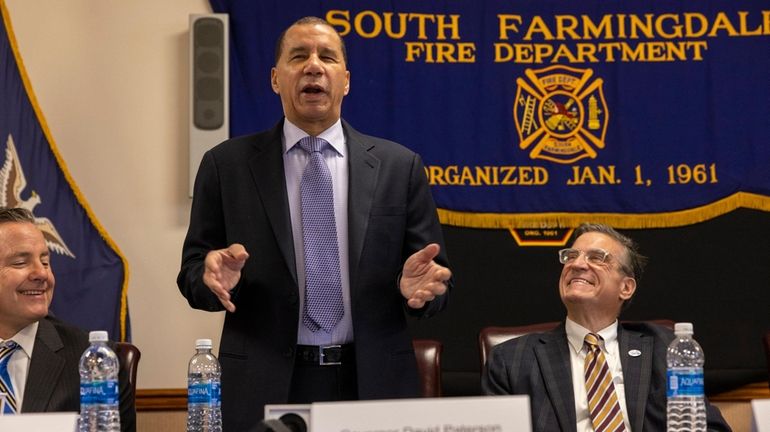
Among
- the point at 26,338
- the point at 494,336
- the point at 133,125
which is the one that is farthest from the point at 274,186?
the point at 133,125

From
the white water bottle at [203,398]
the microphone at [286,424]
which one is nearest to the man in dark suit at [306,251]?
the white water bottle at [203,398]

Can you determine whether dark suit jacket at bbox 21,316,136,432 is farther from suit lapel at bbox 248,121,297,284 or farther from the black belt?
suit lapel at bbox 248,121,297,284

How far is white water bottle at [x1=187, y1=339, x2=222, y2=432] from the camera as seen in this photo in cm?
229

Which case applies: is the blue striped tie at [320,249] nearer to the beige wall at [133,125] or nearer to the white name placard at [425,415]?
the white name placard at [425,415]

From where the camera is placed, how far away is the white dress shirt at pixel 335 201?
261cm

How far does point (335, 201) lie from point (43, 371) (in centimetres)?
94

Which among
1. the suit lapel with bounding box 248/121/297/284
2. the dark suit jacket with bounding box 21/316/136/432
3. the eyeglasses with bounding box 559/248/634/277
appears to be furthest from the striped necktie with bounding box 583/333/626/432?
the dark suit jacket with bounding box 21/316/136/432

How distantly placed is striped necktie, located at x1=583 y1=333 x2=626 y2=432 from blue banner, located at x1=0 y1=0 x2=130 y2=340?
2639mm

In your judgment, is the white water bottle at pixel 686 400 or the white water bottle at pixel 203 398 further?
the white water bottle at pixel 203 398

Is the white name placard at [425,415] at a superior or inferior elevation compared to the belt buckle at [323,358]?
inferior

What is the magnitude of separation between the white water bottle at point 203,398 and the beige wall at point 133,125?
9.14ft

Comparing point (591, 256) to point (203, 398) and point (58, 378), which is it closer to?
point (203, 398)

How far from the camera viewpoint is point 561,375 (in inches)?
121

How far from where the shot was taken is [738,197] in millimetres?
5043
